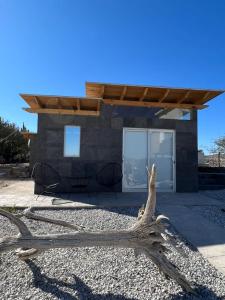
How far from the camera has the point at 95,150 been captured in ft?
27.2

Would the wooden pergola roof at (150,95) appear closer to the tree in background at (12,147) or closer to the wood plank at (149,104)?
the wood plank at (149,104)

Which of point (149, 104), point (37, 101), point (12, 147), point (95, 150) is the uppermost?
point (149, 104)

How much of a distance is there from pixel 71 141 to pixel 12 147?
11753mm

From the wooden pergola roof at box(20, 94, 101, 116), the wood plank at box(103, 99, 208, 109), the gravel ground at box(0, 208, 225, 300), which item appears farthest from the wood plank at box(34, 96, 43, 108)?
the gravel ground at box(0, 208, 225, 300)

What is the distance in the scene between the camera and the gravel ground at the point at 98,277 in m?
2.69

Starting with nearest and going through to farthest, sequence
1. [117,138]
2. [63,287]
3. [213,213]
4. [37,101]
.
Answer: [63,287]
[213,213]
[37,101]
[117,138]

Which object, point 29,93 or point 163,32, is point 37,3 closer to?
point 29,93

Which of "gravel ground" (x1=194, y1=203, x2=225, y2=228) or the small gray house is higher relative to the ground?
the small gray house

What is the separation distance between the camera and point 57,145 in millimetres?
8164

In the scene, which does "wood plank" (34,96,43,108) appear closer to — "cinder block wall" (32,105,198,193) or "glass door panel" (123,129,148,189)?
"cinder block wall" (32,105,198,193)

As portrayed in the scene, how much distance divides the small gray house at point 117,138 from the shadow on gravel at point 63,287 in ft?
16.9

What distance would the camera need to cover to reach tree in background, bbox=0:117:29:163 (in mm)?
18078

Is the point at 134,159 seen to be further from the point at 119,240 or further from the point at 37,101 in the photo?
the point at 119,240

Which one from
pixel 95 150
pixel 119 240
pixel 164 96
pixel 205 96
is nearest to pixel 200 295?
pixel 119 240
